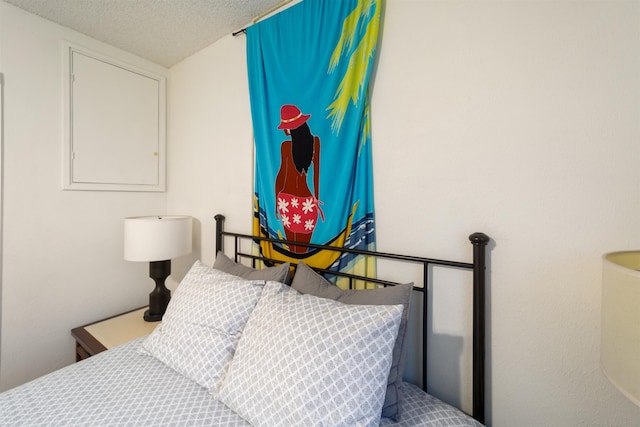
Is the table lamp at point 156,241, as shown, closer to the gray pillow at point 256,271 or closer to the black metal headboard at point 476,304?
the gray pillow at point 256,271

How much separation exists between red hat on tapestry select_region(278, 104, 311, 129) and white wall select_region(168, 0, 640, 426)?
0.40m

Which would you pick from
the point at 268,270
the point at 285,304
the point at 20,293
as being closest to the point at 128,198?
the point at 20,293

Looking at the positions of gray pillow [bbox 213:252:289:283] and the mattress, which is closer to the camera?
the mattress

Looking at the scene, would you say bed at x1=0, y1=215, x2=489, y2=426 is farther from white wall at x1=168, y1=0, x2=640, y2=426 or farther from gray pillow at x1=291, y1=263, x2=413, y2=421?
white wall at x1=168, y1=0, x2=640, y2=426

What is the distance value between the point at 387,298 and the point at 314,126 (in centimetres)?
90

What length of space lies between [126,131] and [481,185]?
2377 millimetres

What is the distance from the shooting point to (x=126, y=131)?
2.08 m

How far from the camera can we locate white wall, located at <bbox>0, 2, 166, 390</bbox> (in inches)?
64.0

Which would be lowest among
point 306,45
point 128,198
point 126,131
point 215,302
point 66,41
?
point 215,302

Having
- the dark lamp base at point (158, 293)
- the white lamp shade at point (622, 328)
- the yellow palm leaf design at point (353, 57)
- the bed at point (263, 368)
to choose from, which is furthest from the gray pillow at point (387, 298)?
the dark lamp base at point (158, 293)

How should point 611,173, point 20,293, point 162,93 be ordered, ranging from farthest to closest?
point 162,93 < point 20,293 < point 611,173

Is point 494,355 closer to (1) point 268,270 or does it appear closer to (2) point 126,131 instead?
(1) point 268,270

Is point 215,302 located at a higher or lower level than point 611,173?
lower

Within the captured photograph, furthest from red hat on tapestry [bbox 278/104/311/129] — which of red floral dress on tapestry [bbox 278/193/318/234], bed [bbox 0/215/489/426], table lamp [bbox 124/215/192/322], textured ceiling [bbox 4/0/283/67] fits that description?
table lamp [bbox 124/215/192/322]
